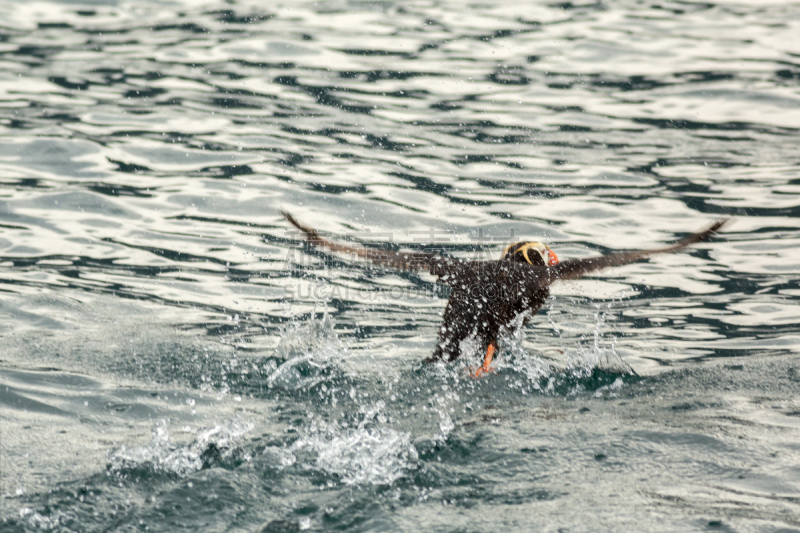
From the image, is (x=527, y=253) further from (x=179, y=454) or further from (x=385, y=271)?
(x=179, y=454)

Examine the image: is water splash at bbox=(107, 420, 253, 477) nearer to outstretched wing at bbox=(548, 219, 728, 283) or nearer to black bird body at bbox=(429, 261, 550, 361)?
black bird body at bbox=(429, 261, 550, 361)

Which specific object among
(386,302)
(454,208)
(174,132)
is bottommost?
(386,302)

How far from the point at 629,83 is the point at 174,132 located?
6.49 metres

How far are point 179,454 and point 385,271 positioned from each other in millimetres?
4171

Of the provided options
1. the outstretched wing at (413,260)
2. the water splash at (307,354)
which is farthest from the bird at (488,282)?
the water splash at (307,354)

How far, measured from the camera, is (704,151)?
10359 mm

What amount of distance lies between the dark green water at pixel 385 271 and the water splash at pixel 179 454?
0.02m

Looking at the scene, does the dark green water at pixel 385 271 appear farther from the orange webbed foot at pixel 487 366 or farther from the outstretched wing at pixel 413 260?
the outstretched wing at pixel 413 260

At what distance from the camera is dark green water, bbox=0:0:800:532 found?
4090 mm

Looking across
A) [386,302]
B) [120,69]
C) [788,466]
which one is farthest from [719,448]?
[120,69]

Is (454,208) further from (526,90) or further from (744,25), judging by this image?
(744,25)

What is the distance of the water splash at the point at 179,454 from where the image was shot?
4.11 meters

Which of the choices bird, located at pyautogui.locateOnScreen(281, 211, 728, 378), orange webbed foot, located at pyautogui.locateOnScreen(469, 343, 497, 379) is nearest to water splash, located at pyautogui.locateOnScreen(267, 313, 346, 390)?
bird, located at pyautogui.locateOnScreen(281, 211, 728, 378)

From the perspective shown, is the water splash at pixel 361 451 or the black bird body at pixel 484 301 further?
the black bird body at pixel 484 301
